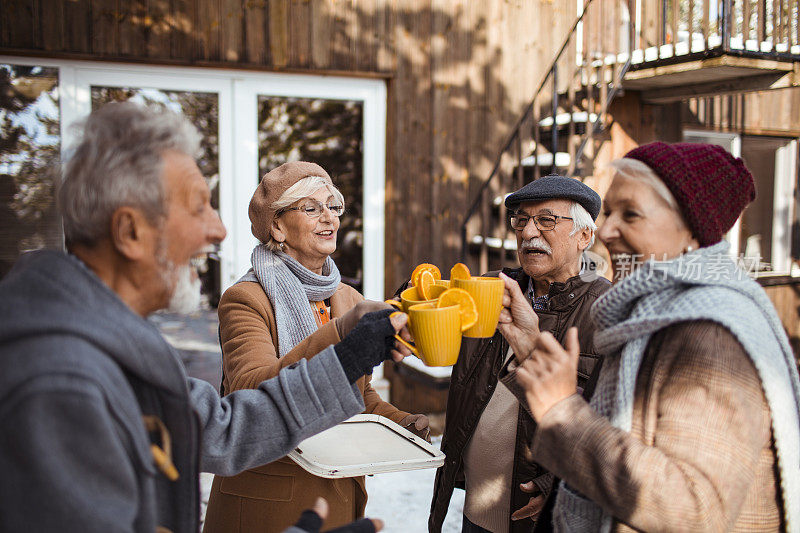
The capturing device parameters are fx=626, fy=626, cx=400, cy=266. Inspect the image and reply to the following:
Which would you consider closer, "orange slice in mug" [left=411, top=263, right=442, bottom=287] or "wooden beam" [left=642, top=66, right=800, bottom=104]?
"orange slice in mug" [left=411, top=263, right=442, bottom=287]

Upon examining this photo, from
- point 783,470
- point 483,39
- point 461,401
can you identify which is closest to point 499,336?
point 461,401

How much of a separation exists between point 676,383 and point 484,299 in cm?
48

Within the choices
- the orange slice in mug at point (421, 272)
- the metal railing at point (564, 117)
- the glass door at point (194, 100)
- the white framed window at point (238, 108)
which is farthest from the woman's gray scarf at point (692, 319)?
the white framed window at point (238, 108)

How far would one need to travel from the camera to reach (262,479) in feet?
5.78

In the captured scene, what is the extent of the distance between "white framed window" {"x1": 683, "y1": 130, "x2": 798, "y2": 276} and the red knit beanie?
5.90 m

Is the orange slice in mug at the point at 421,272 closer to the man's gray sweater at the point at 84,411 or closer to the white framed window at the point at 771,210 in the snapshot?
the man's gray sweater at the point at 84,411

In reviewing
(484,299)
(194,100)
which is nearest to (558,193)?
(484,299)

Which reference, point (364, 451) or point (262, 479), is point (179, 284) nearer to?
point (364, 451)

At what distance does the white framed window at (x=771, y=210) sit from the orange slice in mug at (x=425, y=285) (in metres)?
5.89

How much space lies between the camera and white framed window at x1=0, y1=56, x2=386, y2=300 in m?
4.21

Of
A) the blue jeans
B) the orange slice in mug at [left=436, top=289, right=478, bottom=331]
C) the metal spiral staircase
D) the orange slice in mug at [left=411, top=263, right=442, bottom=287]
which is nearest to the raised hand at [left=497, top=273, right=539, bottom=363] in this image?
the orange slice in mug at [left=411, top=263, right=442, bottom=287]

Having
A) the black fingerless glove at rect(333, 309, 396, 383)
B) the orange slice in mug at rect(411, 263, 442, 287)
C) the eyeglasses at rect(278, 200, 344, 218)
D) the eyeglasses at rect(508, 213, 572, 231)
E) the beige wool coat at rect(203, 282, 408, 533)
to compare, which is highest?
the eyeglasses at rect(278, 200, 344, 218)

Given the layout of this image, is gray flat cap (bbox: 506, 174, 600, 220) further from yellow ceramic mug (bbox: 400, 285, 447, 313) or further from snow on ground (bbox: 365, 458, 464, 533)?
snow on ground (bbox: 365, 458, 464, 533)

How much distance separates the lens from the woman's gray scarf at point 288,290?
6.27 ft
